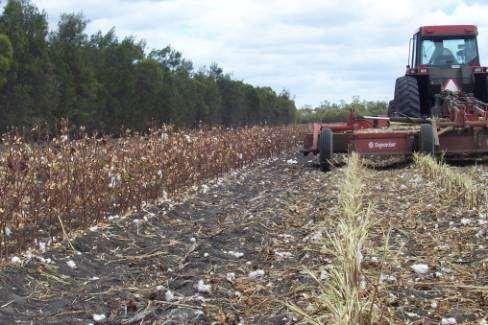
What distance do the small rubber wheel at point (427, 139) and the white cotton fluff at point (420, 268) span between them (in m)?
7.22

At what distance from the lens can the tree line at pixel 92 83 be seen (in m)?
24.4

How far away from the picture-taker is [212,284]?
3881 mm

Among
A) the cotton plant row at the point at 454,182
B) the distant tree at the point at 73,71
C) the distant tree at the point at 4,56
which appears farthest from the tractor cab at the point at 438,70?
the distant tree at the point at 73,71

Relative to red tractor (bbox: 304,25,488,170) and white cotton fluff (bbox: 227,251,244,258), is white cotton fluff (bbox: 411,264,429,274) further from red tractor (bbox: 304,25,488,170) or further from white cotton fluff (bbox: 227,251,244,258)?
red tractor (bbox: 304,25,488,170)

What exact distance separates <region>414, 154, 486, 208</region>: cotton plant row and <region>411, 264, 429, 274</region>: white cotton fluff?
215 cm

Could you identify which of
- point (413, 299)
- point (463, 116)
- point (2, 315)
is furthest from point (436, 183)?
point (2, 315)

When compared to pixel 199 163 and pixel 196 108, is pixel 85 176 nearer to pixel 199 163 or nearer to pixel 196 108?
pixel 199 163

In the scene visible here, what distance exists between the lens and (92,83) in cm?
2964

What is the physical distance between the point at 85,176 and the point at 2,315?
2.93 meters

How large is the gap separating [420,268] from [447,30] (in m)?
10.6

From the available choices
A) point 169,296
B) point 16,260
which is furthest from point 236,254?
point 16,260

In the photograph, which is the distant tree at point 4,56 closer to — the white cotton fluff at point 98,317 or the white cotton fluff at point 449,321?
the white cotton fluff at point 98,317

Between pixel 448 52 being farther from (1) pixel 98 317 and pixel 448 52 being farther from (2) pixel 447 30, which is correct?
(1) pixel 98 317

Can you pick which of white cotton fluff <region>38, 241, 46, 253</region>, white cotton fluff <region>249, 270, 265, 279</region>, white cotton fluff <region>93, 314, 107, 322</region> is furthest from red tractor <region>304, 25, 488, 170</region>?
white cotton fluff <region>93, 314, 107, 322</region>
